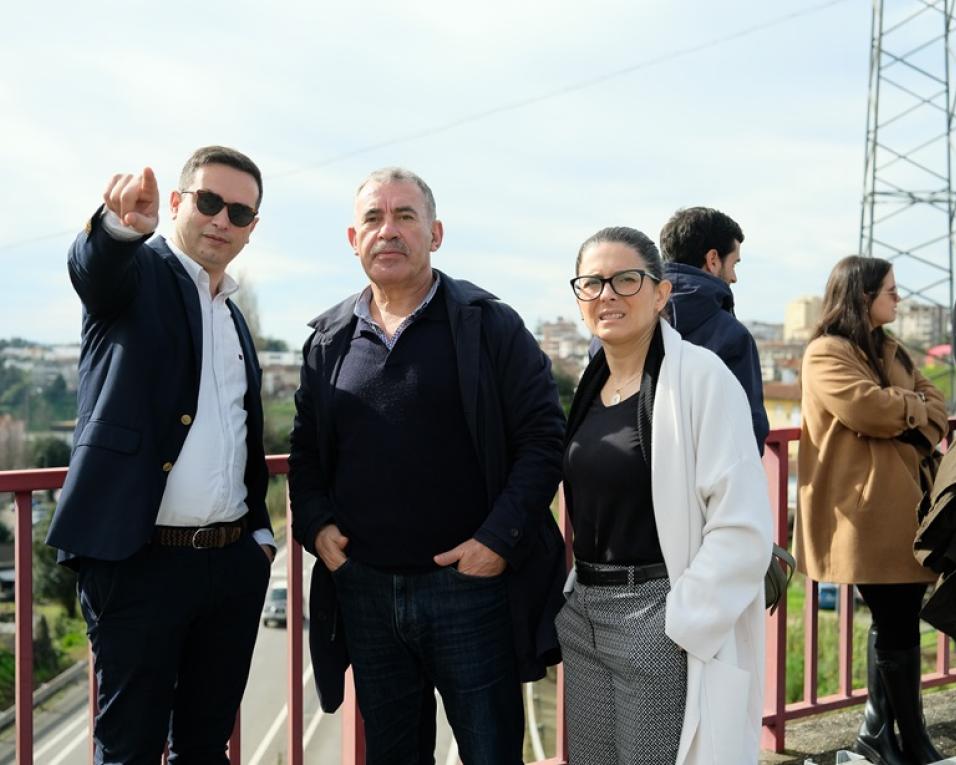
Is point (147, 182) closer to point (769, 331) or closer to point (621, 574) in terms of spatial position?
point (621, 574)

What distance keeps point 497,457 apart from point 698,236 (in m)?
1.03

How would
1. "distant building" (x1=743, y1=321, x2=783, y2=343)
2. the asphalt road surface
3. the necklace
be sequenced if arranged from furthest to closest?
"distant building" (x1=743, y1=321, x2=783, y2=343) → the asphalt road surface → the necklace

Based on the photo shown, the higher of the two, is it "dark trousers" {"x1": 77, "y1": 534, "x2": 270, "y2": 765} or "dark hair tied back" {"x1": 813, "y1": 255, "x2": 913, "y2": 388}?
"dark hair tied back" {"x1": 813, "y1": 255, "x2": 913, "y2": 388}

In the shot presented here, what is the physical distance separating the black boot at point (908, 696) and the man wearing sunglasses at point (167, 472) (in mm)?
2064

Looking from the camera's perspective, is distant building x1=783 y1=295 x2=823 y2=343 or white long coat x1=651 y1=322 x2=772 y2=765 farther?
distant building x1=783 y1=295 x2=823 y2=343

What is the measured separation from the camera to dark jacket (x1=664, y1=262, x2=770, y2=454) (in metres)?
2.61

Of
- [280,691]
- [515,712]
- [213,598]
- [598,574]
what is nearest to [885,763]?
[515,712]

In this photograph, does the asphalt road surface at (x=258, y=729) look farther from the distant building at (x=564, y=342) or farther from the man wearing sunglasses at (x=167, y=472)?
the man wearing sunglasses at (x=167, y=472)

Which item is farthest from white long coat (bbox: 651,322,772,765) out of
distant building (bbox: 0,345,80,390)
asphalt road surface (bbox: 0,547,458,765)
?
distant building (bbox: 0,345,80,390)

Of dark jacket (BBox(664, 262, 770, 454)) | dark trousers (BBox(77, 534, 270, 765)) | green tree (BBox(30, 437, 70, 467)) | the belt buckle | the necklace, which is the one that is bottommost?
green tree (BBox(30, 437, 70, 467))

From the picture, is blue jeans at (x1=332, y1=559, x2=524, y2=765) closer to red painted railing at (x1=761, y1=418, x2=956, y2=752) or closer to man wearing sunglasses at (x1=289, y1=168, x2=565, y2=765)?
man wearing sunglasses at (x1=289, y1=168, x2=565, y2=765)

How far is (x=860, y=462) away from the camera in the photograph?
3.06 meters

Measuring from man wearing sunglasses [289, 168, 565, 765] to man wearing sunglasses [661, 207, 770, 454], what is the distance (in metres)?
0.56

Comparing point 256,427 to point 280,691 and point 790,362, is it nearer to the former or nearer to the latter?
point 280,691
